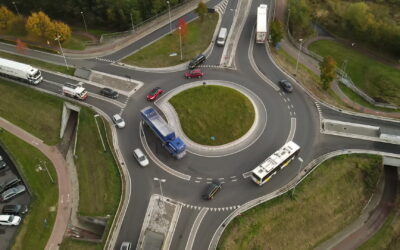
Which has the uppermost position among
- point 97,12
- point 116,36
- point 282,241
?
point 97,12

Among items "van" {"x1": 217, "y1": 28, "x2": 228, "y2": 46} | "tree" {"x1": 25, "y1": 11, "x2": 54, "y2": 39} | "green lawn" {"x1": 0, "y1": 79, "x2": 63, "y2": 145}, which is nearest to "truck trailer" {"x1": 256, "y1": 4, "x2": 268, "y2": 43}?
"van" {"x1": 217, "y1": 28, "x2": 228, "y2": 46}

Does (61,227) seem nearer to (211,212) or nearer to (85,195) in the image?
(85,195)

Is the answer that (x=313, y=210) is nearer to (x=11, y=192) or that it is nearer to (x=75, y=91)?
(x=75, y=91)

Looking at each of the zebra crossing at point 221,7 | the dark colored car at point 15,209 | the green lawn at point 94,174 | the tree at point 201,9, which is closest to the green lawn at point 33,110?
the green lawn at point 94,174

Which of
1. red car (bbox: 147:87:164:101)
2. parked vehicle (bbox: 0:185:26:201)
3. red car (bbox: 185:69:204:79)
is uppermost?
red car (bbox: 185:69:204:79)

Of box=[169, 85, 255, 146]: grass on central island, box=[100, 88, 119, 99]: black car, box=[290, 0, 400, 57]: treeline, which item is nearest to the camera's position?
box=[169, 85, 255, 146]: grass on central island

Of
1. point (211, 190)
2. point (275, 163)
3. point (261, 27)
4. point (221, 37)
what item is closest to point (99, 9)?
point (221, 37)

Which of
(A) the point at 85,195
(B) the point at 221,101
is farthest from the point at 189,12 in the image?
(A) the point at 85,195

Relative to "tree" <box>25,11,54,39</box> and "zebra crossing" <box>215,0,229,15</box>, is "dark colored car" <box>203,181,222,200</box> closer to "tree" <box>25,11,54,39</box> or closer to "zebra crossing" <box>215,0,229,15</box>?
"zebra crossing" <box>215,0,229,15</box>
